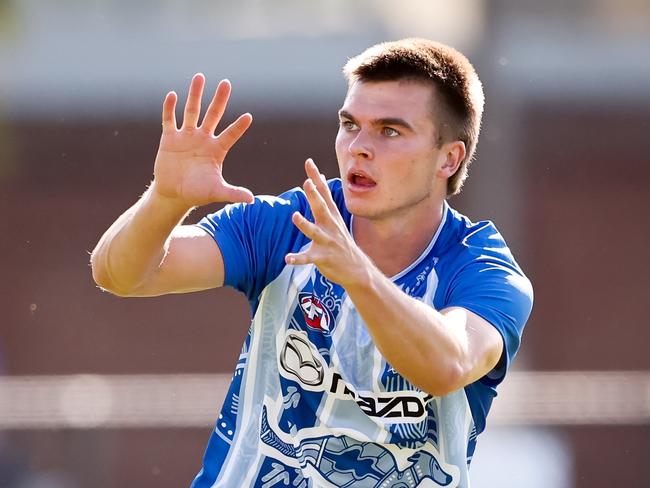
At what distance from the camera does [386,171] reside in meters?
4.33

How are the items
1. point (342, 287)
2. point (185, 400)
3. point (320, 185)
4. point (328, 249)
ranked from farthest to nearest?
point (185, 400)
point (342, 287)
point (320, 185)
point (328, 249)

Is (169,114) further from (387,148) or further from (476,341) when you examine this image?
(476,341)

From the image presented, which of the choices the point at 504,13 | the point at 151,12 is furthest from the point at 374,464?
the point at 151,12

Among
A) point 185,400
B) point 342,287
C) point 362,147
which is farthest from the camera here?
point 185,400

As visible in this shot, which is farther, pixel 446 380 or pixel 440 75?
pixel 440 75

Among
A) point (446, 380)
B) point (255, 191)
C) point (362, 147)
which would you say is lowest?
point (446, 380)

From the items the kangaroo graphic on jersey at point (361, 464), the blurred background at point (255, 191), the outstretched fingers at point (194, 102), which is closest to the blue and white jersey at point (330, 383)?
the kangaroo graphic on jersey at point (361, 464)

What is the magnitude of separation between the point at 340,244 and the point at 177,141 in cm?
75

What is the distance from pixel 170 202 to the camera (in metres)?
3.92

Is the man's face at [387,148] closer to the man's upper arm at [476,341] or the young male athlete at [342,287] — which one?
the young male athlete at [342,287]

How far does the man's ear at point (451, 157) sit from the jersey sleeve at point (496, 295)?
437 millimetres

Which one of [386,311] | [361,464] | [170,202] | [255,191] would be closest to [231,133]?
[170,202]

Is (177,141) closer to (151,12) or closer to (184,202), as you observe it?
(184,202)

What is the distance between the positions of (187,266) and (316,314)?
0.49 metres
